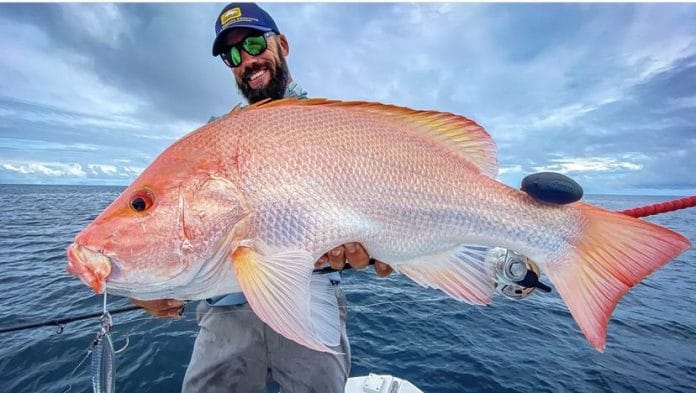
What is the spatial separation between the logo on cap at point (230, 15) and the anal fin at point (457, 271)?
2.56 m

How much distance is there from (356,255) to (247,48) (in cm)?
224

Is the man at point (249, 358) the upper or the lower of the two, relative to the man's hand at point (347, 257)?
lower

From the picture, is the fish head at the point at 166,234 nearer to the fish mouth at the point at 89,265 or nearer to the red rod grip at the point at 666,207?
the fish mouth at the point at 89,265

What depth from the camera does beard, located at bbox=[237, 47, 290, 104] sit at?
3098mm

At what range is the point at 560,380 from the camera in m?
5.45

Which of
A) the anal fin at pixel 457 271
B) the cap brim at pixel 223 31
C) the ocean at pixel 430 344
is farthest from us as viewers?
the ocean at pixel 430 344

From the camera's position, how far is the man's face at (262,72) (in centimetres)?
306

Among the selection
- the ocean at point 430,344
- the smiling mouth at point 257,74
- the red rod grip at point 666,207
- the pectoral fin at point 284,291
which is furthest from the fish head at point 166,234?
the ocean at point 430,344

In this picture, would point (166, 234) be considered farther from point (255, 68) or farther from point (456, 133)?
point (255, 68)

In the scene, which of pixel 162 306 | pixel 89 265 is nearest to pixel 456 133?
pixel 89 265

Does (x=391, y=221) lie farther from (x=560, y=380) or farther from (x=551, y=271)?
(x=560, y=380)

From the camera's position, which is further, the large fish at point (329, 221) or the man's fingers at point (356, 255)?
the man's fingers at point (356, 255)

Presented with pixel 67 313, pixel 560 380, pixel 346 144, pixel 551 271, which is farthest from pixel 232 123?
pixel 67 313

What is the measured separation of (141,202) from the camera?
4.82 feet
